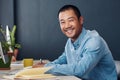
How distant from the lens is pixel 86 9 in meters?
5.04

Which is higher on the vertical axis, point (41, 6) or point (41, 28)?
point (41, 6)

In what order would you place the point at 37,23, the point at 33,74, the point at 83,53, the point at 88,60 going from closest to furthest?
1. the point at 33,74
2. the point at 88,60
3. the point at 83,53
4. the point at 37,23

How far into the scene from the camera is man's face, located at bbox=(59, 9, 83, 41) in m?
2.51

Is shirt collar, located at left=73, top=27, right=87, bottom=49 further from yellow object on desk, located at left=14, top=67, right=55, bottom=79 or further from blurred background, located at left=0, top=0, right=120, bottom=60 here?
blurred background, located at left=0, top=0, right=120, bottom=60

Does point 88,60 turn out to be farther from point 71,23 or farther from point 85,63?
point 71,23

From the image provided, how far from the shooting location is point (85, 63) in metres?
2.17

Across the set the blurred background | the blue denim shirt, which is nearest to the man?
the blue denim shirt

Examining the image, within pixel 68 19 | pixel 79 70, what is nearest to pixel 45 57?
pixel 68 19

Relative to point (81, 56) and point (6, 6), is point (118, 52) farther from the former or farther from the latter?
point (81, 56)

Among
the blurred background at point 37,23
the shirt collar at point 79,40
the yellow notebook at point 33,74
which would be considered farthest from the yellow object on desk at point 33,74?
the blurred background at point 37,23

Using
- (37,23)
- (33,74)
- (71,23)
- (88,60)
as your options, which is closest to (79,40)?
(71,23)

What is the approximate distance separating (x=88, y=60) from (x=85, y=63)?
0.04 meters

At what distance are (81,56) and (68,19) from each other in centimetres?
33

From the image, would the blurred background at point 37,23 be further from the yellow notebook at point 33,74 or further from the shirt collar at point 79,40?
the yellow notebook at point 33,74
